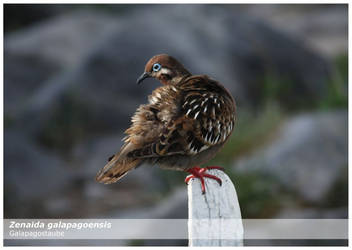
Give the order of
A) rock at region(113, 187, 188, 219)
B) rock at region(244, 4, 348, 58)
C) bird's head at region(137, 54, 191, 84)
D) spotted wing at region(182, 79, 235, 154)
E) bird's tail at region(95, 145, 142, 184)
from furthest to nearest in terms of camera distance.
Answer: rock at region(244, 4, 348, 58) < rock at region(113, 187, 188, 219) < bird's head at region(137, 54, 191, 84) < spotted wing at region(182, 79, 235, 154) < bird's tail at region(95, 145, 142, 184)

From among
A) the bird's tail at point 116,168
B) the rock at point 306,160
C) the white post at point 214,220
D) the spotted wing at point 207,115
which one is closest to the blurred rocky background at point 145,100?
the rock at point 306,160

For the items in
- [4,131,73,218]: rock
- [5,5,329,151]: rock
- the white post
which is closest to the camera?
the white post

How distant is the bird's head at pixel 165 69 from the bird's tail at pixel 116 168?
720 millimetres

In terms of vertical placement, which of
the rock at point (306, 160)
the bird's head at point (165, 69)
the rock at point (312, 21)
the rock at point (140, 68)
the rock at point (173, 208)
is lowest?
the rock at point (173, 208)

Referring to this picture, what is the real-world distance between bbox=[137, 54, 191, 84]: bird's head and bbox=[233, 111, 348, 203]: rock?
505cm

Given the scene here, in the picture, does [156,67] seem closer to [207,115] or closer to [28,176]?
[207,115]

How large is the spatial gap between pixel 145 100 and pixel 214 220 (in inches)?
329

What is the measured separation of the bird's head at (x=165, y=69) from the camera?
4168 millimetres

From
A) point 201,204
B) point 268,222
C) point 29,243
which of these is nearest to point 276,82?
point 268,222

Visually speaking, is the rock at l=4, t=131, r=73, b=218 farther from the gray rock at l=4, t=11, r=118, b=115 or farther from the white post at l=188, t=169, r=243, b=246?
the white post at l=188, t=169, r=243, b=246

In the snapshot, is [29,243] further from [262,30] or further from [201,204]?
[262,30]

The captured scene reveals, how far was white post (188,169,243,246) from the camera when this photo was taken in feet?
9.88

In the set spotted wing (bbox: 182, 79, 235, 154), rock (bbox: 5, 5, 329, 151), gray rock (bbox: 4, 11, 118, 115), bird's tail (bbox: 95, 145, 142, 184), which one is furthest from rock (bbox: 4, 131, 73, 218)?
bird's tail (bbox: 95, 145, 142, 184)

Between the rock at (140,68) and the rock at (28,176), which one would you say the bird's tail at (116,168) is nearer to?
the rock at (28,176)
